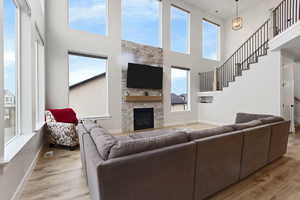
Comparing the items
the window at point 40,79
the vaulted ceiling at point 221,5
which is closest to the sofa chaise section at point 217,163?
the window at point 40,79

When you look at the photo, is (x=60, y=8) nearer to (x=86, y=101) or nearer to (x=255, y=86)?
(x=86, y=101)

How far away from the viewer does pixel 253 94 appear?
5035mm

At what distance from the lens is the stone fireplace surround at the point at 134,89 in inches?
202

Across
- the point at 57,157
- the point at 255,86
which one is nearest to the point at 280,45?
the point at 255,86

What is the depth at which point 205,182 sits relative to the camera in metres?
1.57

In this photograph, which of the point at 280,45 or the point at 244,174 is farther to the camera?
the point at 280,45

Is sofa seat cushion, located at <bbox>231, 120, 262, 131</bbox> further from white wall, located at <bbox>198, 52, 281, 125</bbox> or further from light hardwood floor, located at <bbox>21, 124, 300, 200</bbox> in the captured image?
white wall, located at <bbox>198, 52, 281, 125</bbox>

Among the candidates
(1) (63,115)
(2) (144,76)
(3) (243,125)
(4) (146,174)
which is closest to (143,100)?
(2) (144,76)

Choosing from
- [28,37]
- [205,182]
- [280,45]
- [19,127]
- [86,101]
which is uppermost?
[280,45]

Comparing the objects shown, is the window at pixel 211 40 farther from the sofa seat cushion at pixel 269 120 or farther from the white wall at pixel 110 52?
the sofa seat cushion at pixel 269 120

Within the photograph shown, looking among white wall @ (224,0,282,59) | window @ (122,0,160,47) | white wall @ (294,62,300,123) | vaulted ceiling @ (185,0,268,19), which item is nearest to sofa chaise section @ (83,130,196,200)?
window @ (122,0,160,47)

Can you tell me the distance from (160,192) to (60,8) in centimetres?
515

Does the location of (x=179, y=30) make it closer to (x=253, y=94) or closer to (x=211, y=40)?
(x=211, y=40)

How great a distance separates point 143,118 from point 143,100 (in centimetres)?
69
